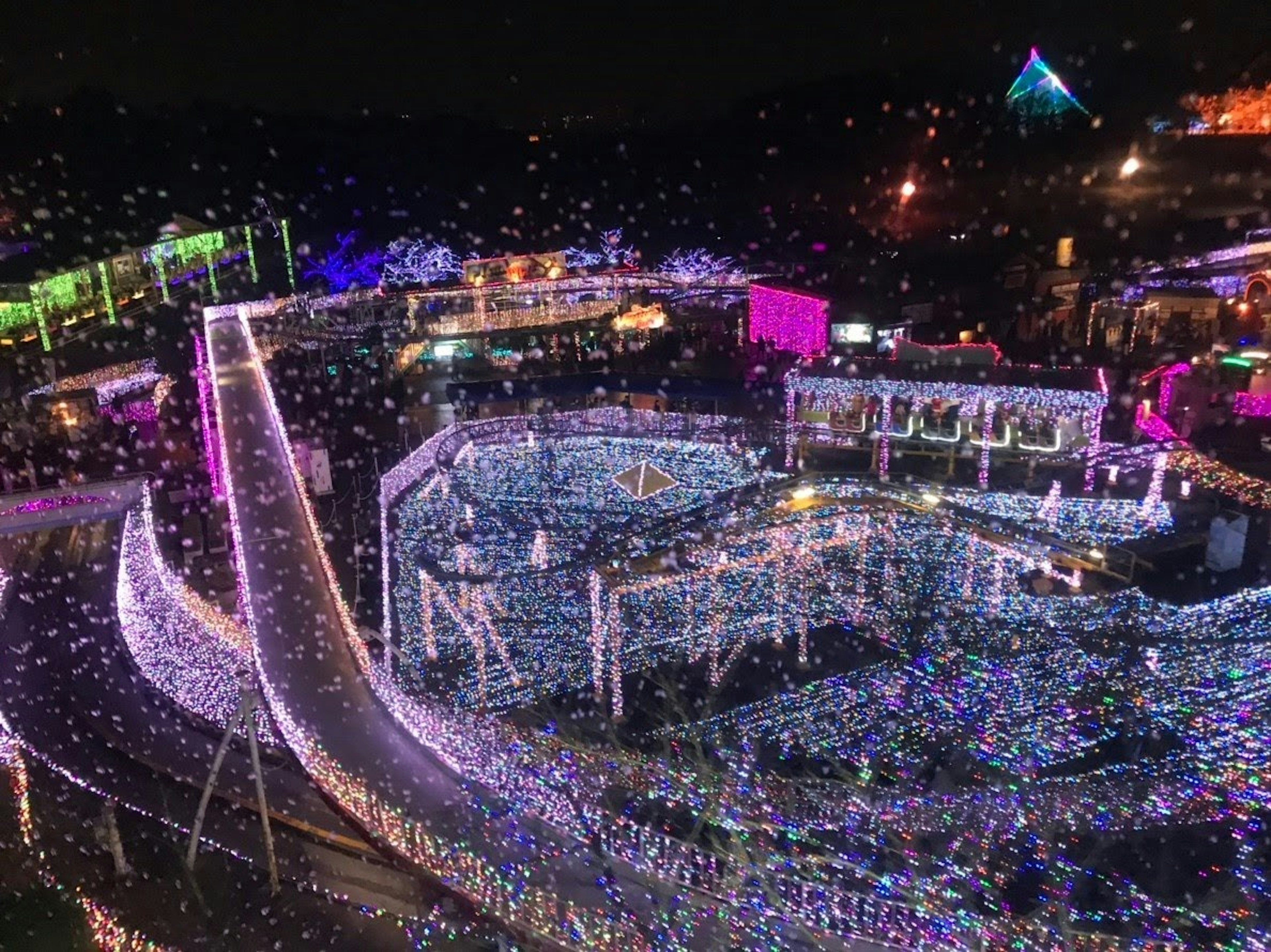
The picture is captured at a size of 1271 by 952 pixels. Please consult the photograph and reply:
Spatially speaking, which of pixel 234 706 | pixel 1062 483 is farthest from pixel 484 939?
pixel 1062 483

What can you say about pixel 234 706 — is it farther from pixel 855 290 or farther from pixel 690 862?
pixel 855 290

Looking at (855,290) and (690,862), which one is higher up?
(855,290)

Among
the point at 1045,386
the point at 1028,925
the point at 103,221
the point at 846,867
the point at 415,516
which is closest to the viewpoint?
the point at 1028,925

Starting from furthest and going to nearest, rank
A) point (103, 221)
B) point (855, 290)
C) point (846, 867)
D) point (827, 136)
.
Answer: point (827, 136) → point (103, 221) → point (855, 290) → point (846, 867)

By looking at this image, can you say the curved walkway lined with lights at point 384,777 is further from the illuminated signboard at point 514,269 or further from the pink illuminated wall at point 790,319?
the illuminated signboard at point 514,269

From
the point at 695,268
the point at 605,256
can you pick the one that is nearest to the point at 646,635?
the point at 695,268

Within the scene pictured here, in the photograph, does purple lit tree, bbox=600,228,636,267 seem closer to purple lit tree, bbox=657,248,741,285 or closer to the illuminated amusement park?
purple lit tree, bbox=657,248,741,285

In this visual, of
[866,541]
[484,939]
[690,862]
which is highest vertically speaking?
[866,541]

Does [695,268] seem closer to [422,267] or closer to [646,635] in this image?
[422,267]
